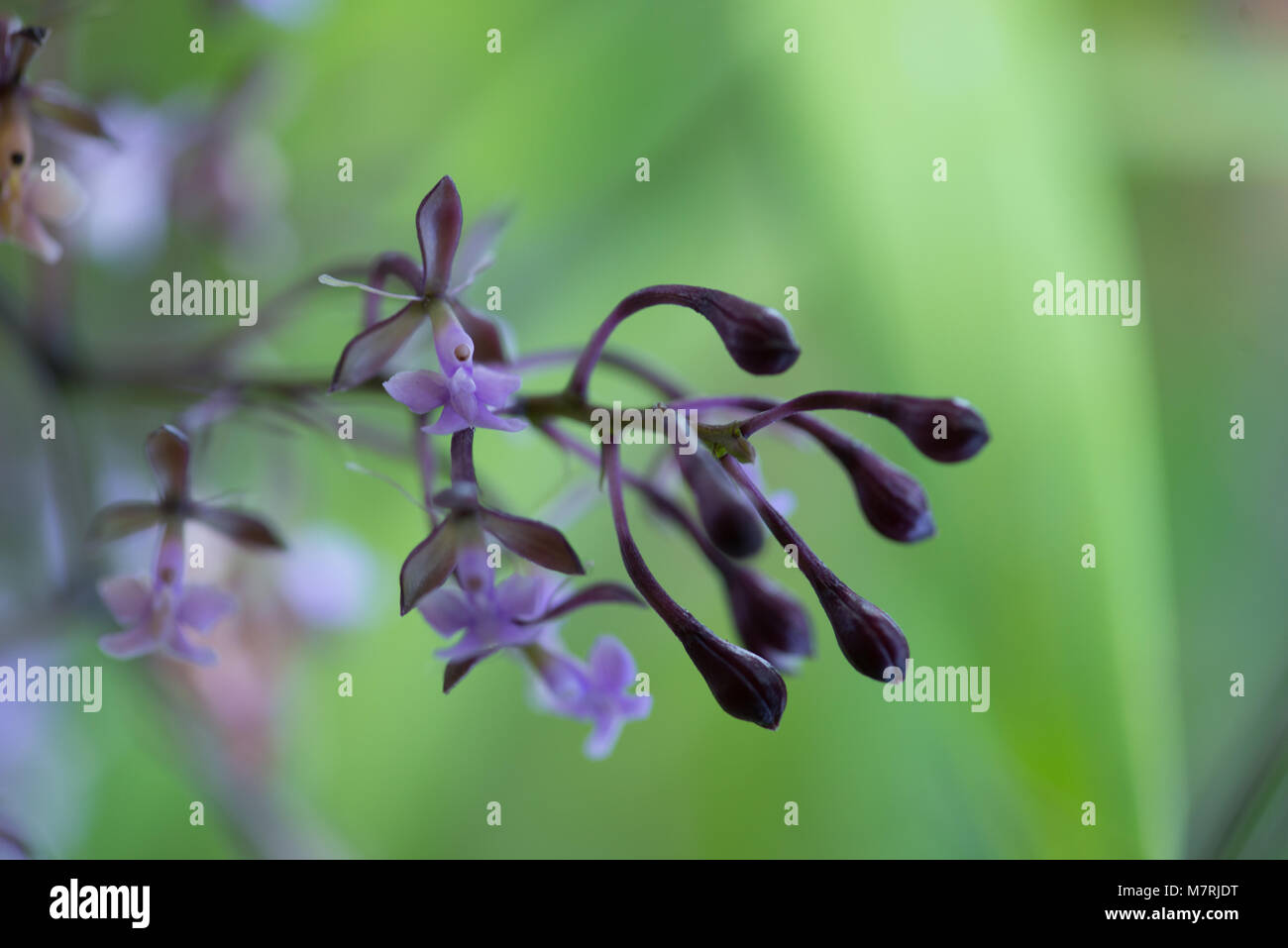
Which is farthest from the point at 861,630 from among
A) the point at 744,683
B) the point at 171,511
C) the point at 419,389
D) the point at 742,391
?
the point at 742,391

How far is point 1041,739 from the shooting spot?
2.13 feet

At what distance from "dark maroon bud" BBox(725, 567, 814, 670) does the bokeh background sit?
339 mm

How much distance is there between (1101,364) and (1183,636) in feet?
0.68

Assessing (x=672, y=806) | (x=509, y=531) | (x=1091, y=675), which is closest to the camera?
(x=509, y=531)

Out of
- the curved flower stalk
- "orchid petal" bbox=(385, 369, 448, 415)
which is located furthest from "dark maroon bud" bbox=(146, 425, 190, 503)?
"orchid petal" bbox=(385, 369, 448, 415)

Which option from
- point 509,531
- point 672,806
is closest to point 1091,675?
point 672,806

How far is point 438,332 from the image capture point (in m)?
0.31

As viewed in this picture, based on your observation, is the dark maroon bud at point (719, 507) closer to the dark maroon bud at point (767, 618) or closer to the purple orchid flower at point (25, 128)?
the dark maroon bud at point (767, 618)

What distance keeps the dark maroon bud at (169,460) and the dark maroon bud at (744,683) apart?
192 mm

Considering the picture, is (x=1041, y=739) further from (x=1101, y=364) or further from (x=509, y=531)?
(x=509, y=531)

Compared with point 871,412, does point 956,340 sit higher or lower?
higher

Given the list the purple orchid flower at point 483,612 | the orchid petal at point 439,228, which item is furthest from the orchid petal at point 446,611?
the orchid petal at point 439,228

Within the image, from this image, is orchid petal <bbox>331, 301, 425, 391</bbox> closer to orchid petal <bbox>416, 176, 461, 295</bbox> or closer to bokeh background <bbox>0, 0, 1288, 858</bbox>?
orchid petal <bbox>416, 176, 461, 295</bbox>

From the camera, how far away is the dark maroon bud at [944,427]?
32cm
